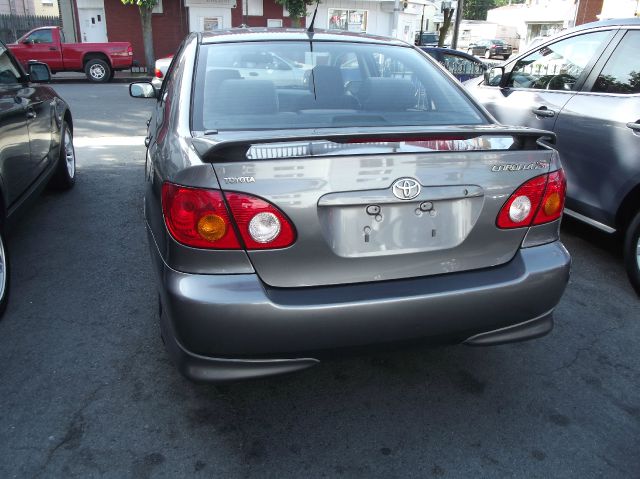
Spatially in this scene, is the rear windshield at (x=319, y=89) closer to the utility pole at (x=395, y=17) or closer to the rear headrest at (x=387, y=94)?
the rear headrest at (x=387, y=94)

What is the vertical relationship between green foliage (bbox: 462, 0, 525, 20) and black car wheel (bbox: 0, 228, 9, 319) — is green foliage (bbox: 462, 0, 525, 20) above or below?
above

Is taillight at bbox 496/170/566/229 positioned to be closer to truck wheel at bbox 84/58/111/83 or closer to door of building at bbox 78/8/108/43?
truck wheel at bbox 84/58/111/83

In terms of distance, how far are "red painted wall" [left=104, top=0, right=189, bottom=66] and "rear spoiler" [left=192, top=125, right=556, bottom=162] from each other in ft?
88.2

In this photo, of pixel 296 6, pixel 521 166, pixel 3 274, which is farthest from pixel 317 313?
pixel 296 6

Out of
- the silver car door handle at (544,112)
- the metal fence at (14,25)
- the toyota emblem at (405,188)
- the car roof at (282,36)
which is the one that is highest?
the car roof at (282,36)

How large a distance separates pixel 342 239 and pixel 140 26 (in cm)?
2790

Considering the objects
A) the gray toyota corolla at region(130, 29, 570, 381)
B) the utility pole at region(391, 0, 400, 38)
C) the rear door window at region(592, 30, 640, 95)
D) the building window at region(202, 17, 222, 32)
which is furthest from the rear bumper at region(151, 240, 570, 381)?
the utility pole at region(391, 0, 400, 38)

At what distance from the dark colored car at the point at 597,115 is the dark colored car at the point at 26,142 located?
155 inches

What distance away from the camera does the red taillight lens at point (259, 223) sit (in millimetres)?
1977

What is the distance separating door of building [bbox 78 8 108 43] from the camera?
84.2 feet

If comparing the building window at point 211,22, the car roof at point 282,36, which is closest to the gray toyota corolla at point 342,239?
the car roof at point 282,36

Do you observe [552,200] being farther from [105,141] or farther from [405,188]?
[105,141]

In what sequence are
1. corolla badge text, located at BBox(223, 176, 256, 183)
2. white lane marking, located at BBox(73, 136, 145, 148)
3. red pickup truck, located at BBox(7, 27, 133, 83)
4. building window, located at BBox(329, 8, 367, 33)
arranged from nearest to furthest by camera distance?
corolla badge text, located at BBox(223, 176, 256, 183), white lane marking, located at BBox(73, 136, 145, 148), red pickup truck, located at BBox(7, 27, 133, 83), building window, located at BBox(329, 8, 367, 33)

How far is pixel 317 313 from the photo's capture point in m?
2.01
